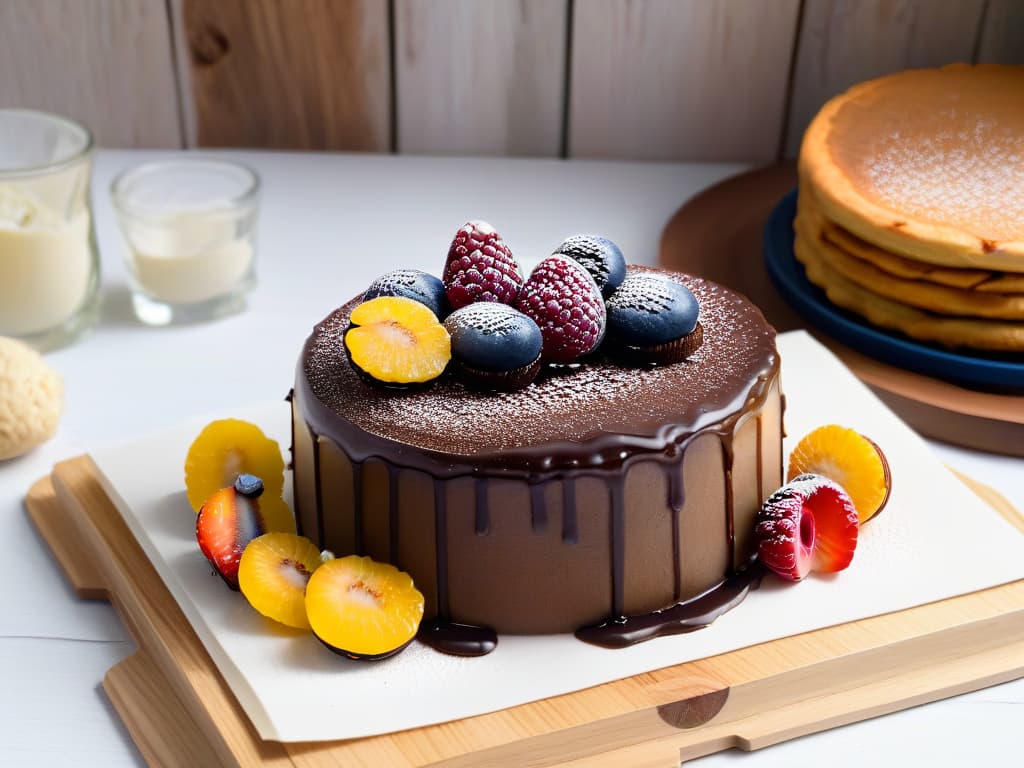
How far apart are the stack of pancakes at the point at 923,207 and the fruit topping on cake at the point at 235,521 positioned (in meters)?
0.85

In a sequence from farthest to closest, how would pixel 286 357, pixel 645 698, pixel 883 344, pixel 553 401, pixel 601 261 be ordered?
pixel 286 357 < pixel 883 344 < pixel 601 261 < pixel 553 401 < pixel 645 698

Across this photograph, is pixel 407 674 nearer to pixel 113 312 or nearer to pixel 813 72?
pixel 113 312

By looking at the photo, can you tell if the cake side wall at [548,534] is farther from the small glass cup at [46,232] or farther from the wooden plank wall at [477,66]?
the wooden plank wall at [477,66]

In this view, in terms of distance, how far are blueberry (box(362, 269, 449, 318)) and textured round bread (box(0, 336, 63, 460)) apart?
0.49 meters

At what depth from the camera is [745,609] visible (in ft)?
4.38

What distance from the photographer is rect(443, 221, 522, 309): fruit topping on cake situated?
1.39 m

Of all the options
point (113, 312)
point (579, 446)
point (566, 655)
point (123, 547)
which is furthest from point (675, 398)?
point (113, 312)

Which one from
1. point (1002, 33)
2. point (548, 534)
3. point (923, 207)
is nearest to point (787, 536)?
point (548, 534)

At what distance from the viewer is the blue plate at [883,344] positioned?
67.5 inches

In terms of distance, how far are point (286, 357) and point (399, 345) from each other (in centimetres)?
63

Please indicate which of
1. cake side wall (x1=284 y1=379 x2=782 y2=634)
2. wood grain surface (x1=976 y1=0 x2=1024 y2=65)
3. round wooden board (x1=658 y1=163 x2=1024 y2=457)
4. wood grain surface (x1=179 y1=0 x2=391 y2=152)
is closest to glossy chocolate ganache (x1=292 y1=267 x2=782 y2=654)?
cake side wall (x1=284 y1=379 x2=782 y2=634)

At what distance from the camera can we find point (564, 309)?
1338 millimetres

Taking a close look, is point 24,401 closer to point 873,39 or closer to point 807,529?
point 807,529

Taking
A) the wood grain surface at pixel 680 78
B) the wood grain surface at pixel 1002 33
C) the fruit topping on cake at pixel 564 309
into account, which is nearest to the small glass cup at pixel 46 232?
the fruit topping on cake at pixel 564 309
